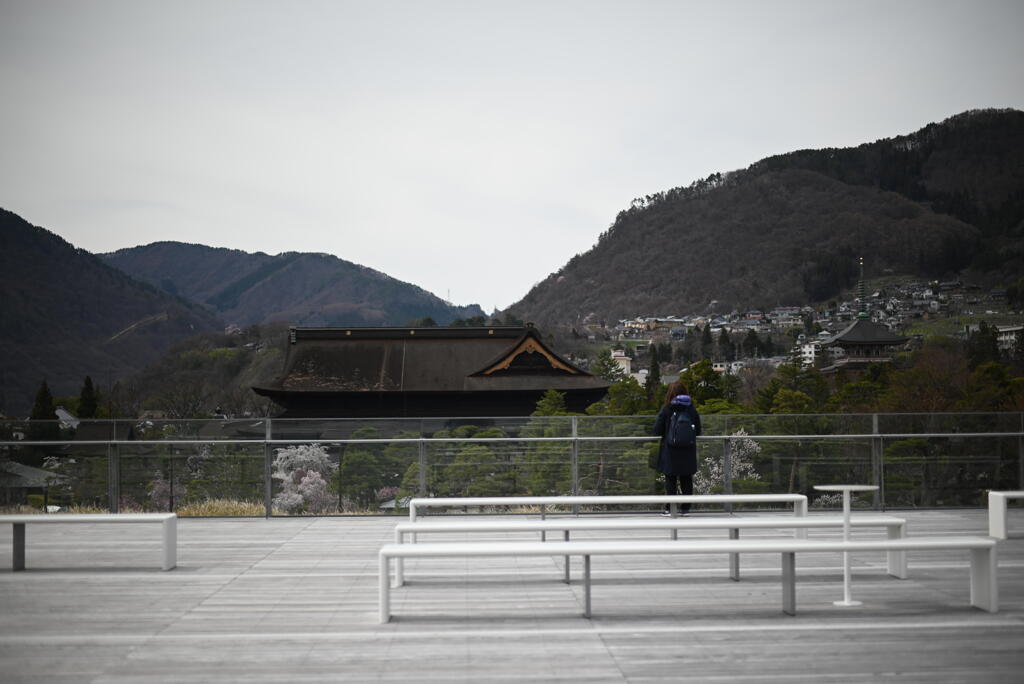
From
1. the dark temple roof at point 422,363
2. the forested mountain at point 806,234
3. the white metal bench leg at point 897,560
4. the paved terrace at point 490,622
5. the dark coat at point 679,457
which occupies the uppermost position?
the forested mountain at point 806,234

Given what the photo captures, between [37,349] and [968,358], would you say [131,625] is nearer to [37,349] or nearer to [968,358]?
[968,358]

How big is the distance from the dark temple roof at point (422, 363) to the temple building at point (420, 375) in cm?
4

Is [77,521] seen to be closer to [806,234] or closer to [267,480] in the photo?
[267,480]

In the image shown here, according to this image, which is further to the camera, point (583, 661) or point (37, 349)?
point (37, 349)

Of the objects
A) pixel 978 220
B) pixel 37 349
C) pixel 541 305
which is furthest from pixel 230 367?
pixel 978 220

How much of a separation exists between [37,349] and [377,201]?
6085cm

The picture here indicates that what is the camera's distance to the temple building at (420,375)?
3691cm

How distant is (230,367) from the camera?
9756 cm

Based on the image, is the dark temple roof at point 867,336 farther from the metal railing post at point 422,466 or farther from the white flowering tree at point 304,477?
the white flowering tree at point 304,477

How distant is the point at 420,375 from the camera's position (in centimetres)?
3912

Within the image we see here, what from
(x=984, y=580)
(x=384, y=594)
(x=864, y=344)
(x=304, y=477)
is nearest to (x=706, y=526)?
(x=984, y=580)

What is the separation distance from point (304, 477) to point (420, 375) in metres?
26.2

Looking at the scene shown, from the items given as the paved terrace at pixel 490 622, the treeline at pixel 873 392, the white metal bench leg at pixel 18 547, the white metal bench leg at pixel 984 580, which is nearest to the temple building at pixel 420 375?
the treeline at pixel 873 392

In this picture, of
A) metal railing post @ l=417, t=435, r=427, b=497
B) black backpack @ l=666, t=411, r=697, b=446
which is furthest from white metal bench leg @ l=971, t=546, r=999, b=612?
metal railing post @ l=417, t=435, r=427, b=497
